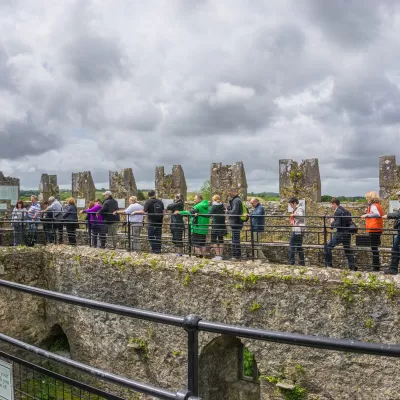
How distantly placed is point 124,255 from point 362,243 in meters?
5.73

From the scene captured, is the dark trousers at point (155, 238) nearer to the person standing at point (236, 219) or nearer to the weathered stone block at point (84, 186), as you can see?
the person standing at point (236, 219)

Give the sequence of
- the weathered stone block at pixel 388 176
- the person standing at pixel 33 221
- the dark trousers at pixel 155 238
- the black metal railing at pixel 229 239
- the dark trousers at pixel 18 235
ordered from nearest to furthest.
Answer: the black metal railing at pixel 229 239 → the dark trousers at pixel 155 238 → the weathered stone block at pixel 388 176 → the dark trousers at pixel 18 235 → the person standing at pixel 33 221

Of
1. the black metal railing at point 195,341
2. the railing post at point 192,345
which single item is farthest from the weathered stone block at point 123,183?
the railing post at point 192,345

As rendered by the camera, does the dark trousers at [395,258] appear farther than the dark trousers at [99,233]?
No

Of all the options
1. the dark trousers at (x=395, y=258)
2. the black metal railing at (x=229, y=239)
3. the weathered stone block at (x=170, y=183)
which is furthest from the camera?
the weathered stone block at (x=170, y=183)

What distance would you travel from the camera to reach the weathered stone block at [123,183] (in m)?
17.5

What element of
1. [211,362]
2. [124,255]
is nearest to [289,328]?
[211,362]

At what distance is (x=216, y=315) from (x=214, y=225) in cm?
208

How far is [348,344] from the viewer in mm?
1978

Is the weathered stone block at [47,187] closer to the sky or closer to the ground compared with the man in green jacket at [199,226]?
closer to the sky

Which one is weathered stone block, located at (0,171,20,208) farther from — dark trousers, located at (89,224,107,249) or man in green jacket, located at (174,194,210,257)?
man in green jacket, located at (174,194,210,257)

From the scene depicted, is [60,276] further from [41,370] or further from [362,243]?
[41,370]

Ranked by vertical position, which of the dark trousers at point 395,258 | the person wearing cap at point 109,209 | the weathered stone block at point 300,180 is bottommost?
the dark trousers at point 395,258

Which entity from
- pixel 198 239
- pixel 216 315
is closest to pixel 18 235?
pixel 198 239
